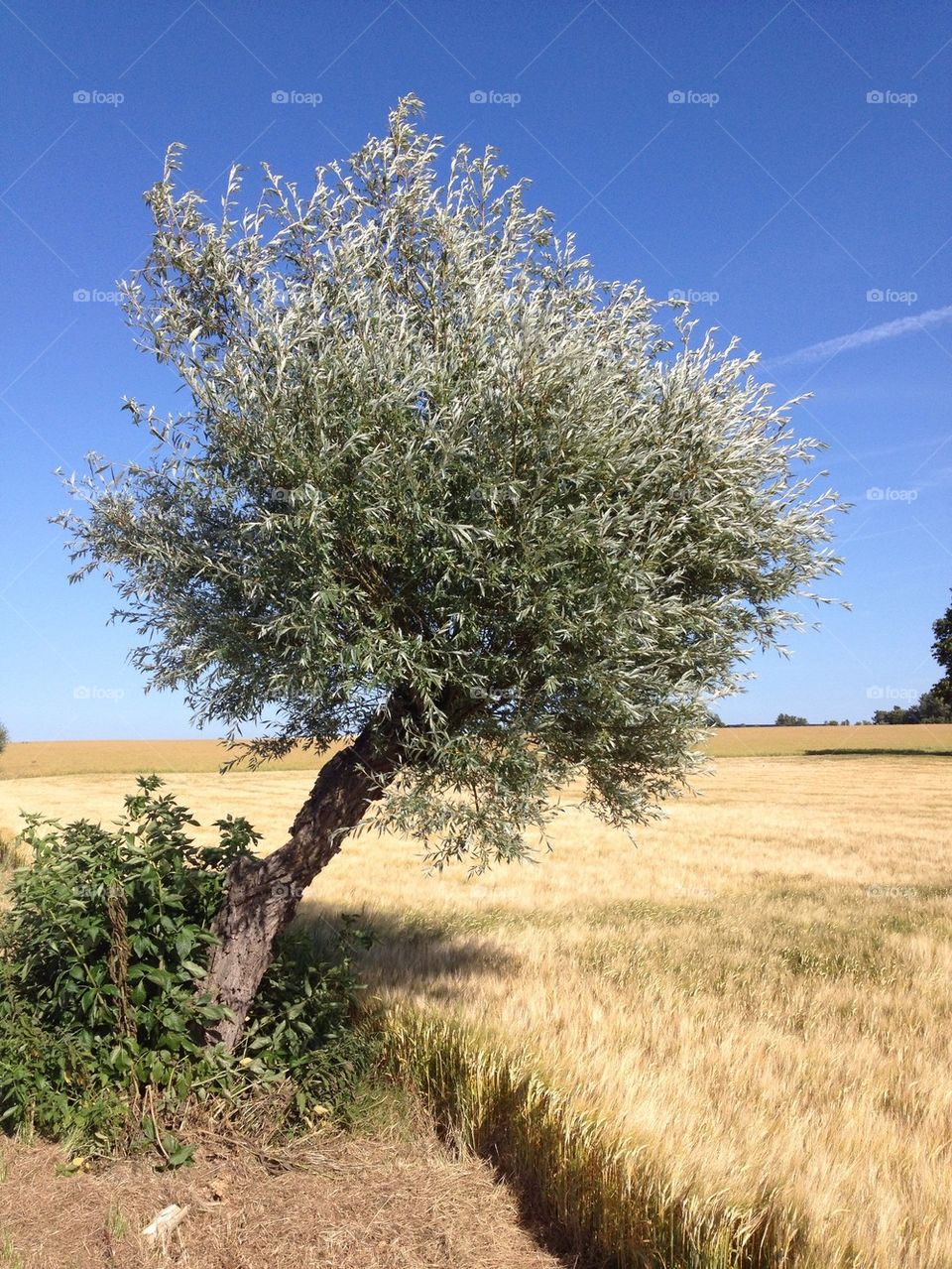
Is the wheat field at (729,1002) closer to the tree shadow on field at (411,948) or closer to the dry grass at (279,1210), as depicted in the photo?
the tree shadow on field at (411,948)

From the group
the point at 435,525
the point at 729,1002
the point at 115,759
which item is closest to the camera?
the point at 435,525

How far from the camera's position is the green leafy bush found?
31.1 feet

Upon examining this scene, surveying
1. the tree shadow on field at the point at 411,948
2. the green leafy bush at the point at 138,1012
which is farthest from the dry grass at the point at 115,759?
the green leafy bush at the point at 138,1012

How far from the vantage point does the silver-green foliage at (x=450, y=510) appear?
825 cm

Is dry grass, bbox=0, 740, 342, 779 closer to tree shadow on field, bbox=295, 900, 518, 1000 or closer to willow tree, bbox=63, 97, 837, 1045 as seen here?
tree shadow on field, bbox=295, 900, 518, 1000

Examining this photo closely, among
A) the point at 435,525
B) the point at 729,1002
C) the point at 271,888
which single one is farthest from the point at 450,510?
the point at 729,1002

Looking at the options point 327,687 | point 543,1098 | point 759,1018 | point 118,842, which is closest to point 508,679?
point 327,687

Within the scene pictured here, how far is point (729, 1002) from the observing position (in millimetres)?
12344

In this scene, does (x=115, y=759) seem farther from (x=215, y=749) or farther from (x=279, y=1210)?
(x=279, y=1210)

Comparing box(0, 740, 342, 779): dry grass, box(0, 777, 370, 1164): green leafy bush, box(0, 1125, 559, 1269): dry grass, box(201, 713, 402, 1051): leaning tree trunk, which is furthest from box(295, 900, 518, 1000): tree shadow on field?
box(0, 740, 342, 779): dry grass

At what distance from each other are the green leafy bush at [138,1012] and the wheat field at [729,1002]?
165 centimetres

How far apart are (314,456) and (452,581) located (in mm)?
1751

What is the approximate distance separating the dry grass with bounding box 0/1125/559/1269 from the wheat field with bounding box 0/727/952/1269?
53.3 inches

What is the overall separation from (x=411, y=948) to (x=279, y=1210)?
634 cm
